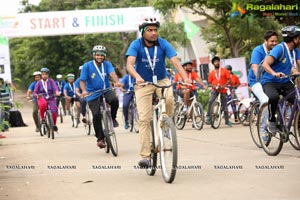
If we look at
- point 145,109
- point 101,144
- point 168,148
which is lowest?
point 101,144

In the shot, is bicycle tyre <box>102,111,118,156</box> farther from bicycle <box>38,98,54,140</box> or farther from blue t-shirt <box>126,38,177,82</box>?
bicycle <box>38,98,54,140</box>

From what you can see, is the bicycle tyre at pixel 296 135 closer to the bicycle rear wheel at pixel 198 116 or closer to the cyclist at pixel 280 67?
the cyclist at pixel 280 67

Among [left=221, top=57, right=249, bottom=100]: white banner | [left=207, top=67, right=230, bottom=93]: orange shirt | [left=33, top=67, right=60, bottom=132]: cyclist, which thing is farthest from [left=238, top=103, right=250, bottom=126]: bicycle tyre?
[left=33, top=67, right=60, bottom=132]: cyclist

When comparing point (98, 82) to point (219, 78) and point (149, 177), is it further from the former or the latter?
point (219, 78)

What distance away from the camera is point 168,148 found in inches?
296

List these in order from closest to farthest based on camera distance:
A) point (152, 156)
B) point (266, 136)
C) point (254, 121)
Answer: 1. point (152, 156)
2. point (266, 136)
3. point (254, 121)

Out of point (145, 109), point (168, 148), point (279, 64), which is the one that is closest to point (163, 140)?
point (168, 148)

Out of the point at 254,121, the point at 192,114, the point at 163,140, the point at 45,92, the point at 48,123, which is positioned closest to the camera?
the point at 163,140

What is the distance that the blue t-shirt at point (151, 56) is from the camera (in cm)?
829

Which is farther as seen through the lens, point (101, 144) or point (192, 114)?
point (192, 114)

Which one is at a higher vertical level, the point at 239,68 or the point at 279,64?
the point at 239,68

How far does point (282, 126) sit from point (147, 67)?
92.0 inches

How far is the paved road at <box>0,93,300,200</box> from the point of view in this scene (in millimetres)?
6922

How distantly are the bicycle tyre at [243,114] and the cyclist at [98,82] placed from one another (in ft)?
20.3
